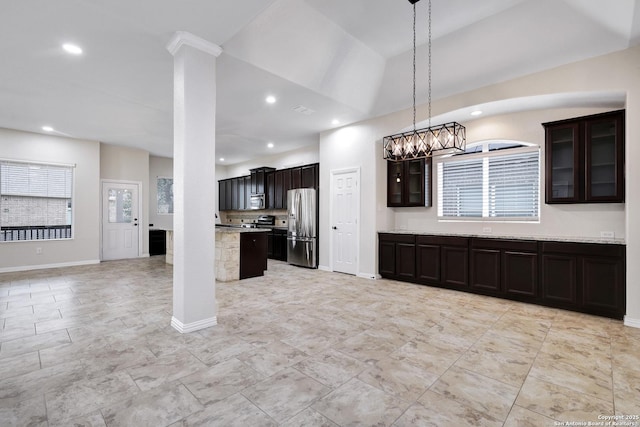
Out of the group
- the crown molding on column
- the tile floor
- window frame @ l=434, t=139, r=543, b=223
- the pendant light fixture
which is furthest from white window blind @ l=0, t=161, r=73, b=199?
window frame @ l=434, t=139, r=543, b=223

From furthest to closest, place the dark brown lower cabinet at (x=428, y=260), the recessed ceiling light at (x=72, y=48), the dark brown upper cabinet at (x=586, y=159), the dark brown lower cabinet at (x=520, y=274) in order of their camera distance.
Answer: the dark brown lower cabinet at (x=428, y=260), the dark brown lower cabinet at (x=520, y=274), the dark brown upper cabinet at (x=586, y=159), the recessed ceiling light at (x=72, y=48)

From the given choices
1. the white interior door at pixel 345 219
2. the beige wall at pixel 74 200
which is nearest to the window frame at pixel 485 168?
the white interior door at pixel 345 219

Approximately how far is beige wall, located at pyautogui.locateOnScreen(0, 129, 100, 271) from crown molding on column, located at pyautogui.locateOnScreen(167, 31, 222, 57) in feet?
18.3

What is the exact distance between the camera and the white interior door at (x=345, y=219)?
5957 mm

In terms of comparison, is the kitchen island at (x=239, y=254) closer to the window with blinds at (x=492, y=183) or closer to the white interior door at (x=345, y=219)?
the white interior door at (x=345, y=219)

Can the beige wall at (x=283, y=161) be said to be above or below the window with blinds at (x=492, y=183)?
above

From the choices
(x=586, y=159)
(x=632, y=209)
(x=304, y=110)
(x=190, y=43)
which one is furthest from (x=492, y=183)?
(x=190, y=43)

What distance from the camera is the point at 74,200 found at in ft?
23.1

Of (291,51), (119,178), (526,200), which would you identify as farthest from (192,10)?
(119,178)

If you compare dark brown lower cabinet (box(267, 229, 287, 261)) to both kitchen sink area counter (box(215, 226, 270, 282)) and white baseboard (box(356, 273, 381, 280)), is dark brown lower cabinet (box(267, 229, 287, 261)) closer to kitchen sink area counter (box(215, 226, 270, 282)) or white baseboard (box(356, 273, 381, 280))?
kitchen sink area counter (box(215, 226, 270, 282))

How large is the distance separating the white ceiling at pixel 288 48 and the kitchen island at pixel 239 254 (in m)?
2.23

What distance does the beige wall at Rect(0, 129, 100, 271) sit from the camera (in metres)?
6.32

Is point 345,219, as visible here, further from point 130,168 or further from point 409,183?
point 130,168

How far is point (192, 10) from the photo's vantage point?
2732 millimetres
